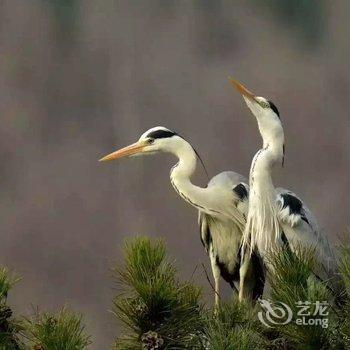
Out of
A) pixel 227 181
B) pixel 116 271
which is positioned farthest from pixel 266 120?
pixel 116 271

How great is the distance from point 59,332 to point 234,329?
242mm

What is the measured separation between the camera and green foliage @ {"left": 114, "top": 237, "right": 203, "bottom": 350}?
5.48ft

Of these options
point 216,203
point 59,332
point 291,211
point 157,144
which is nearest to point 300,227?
point 291,211

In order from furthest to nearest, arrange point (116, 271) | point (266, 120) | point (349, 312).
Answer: point (266, 120) → point (116, 271) → point (349, 312)

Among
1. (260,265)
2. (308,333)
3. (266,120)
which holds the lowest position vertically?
(308,333)

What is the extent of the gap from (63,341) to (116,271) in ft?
0.42

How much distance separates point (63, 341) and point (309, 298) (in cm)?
34

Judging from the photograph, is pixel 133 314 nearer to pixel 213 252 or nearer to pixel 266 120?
pixel 266 120

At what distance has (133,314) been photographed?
168cm

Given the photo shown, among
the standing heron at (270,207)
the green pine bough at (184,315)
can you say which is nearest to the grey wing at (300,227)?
the standing heron at (270,207)

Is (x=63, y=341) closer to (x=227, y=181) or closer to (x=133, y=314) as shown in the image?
(x=133, y=314)

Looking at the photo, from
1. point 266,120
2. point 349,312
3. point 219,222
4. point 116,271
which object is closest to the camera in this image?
point 349,312

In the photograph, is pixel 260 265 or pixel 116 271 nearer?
pixel 116 271

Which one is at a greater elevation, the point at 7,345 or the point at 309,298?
the point at 309,298
